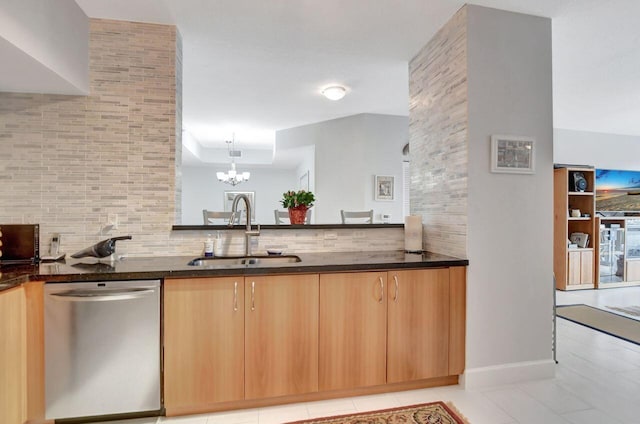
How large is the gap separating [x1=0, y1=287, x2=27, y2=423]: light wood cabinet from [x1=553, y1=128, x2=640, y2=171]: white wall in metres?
6.81

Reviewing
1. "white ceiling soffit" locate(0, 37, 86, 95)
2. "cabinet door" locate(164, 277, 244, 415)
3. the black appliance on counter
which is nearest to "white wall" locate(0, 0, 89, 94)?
"white ceiling soffit" locate(0, 37, 86, 95)

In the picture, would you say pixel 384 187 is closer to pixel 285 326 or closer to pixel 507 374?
pixel 507 374

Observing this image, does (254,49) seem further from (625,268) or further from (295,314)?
(625,268)

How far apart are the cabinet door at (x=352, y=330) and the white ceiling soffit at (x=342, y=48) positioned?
5.98 feet

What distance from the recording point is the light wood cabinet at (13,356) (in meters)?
1.48

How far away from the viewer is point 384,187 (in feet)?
15.4

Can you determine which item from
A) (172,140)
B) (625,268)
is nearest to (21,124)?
(172,140)

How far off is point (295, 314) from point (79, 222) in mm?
1665

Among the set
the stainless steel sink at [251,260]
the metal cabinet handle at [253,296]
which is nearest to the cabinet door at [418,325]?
the stainless steel sink at [251,260]

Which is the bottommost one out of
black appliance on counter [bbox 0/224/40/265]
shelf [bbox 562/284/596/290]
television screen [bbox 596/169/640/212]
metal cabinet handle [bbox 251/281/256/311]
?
shelf [bbox 562/284/596/290]

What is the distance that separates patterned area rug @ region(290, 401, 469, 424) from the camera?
182 cm

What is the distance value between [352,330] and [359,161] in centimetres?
311

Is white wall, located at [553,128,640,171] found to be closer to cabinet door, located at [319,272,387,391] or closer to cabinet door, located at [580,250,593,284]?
cabinet door, located at [580,250,593,284]

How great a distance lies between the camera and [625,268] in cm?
528
